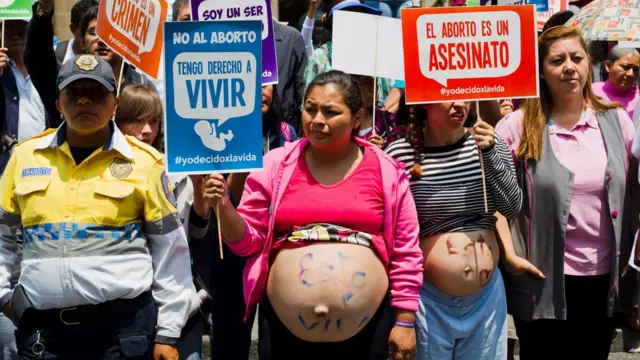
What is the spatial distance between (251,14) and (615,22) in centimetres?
217

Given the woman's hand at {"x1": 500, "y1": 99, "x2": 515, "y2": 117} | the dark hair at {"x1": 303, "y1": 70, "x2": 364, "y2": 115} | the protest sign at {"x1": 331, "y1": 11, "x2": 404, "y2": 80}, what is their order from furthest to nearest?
the woman's hand at {"x1": 500, "y1": 99, "x2": 515, "y2": 117}, the protest sign at {"x1": 331, "y1": 11, "x2": 404, "y2": 80}, the dark hair at {"x1": 303, "y1": 70, "x2": 364, "y2": 115}

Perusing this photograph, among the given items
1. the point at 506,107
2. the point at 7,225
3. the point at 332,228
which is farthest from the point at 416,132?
the point at 506,107

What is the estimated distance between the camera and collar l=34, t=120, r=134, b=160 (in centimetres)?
459

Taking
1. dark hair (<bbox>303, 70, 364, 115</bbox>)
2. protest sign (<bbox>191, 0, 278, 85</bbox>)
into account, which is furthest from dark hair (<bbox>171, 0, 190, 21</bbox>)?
dark hair (<bbox>303, 70, 364, 115</bbox>)

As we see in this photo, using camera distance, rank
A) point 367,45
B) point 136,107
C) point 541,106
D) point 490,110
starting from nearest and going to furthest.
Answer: point 136,107
point 541,106
point 367,45
point 490,110

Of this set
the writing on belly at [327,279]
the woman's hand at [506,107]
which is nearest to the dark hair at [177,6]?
the woman's hand at [506,107]

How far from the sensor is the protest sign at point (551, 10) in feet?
28.1

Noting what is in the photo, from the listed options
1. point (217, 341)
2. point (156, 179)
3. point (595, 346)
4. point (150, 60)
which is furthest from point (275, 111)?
point (595, 346)

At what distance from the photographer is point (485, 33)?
5371 mm

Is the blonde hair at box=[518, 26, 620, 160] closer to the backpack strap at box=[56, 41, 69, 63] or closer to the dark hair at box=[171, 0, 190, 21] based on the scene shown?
the dark hair at box=[171, 0, 190, 21]

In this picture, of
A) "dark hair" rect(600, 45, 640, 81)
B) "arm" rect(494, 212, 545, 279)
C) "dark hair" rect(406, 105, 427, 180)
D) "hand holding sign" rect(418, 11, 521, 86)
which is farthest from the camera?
"dark hair" rect(600, 45, 640, 81)

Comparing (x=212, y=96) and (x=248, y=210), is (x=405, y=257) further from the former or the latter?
(x=212, y=96)

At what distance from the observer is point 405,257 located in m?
4.82

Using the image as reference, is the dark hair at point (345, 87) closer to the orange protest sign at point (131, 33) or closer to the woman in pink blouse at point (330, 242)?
the woman in pink blouse at point (330, 242)
